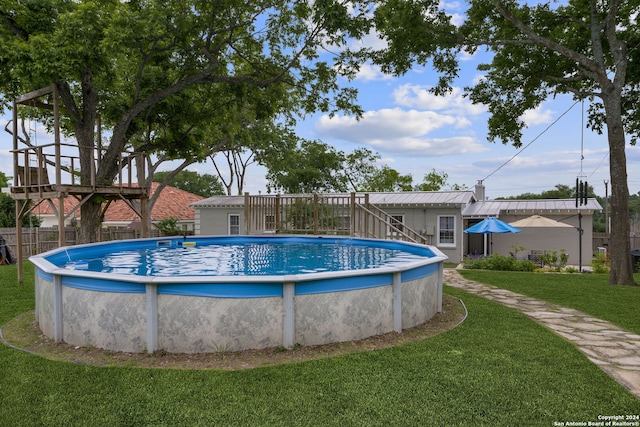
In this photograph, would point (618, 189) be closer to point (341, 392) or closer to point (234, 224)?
point (341, 392)

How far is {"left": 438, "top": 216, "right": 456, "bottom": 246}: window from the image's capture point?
55.8 feet

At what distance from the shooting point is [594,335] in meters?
4.91

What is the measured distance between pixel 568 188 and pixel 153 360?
55.9 meters

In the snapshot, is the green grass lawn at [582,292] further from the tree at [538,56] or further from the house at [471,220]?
the house at [471,220]

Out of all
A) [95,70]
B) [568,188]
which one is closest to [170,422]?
[95,70]

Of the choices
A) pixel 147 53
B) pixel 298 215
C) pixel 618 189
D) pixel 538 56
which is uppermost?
pixel 538 56

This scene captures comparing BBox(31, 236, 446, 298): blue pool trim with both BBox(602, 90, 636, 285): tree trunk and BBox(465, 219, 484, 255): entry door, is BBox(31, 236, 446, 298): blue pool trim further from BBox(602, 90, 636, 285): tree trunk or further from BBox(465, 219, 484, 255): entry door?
BBox(465, 219, 484, 255): entry door

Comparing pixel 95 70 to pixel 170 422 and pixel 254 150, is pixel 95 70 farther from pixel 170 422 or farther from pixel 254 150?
pixel 254 150

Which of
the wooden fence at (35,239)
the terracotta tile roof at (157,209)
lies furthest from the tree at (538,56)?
the terracotta tile roof at (157,209)

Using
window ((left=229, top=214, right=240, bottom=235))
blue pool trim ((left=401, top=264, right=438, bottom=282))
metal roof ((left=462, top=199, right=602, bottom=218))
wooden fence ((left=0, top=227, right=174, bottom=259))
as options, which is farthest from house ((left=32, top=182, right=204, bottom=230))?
blue pool trim ((left=401, top=264, right=438, bottom=282))

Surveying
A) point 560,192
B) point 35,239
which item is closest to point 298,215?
point 35,239

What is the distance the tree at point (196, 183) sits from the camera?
5156 cm

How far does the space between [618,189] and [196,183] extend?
48722 mm

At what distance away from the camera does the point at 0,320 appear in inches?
221
